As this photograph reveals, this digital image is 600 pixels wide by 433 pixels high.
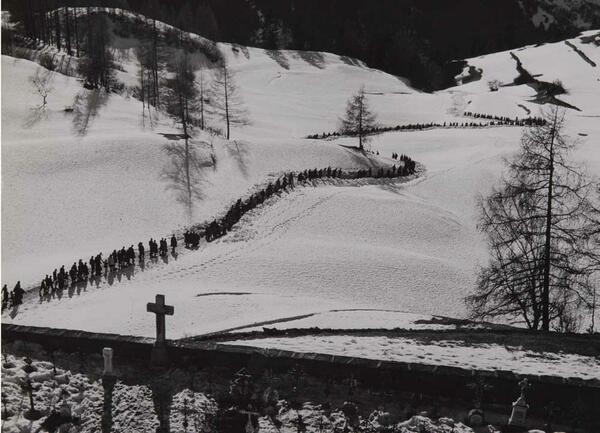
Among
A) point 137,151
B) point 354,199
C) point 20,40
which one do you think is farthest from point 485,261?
point 20,40

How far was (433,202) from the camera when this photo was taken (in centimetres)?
3862

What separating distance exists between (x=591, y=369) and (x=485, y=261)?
16.2 m

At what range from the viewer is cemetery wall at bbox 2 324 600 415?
1095 centimetres

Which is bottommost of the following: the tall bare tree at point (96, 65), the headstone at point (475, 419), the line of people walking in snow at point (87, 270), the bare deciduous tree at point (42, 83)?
the line of people walking in snow at point (87, 270)

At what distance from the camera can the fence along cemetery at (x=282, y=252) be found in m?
11.1

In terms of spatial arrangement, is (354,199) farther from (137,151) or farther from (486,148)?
(486,148)

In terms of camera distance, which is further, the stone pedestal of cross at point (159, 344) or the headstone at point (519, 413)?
the stone pedestal of cross at point (159, 344)

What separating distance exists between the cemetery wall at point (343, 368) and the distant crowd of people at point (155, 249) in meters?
10.1

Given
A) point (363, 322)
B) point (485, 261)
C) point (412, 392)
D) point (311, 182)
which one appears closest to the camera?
point (412, 392)

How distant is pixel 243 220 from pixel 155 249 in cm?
583

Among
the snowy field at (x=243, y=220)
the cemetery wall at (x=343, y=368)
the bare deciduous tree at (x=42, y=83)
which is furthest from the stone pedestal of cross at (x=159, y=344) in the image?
the bare deciduous tree at (x=42, y=83)

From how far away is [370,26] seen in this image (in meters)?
149

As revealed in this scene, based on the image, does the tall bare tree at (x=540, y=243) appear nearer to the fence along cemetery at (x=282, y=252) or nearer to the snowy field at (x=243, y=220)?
the fence along cemetery at (x=282, y=252)

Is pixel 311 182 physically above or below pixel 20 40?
below
